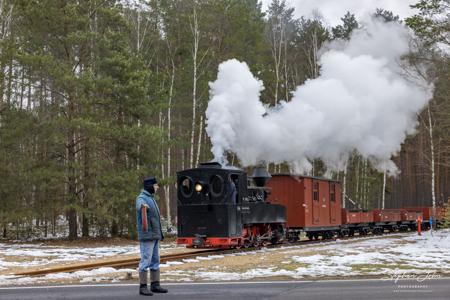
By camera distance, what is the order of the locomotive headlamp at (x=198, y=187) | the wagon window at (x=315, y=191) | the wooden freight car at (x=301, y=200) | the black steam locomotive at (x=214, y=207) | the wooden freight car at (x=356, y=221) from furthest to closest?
Answer: the wooden freight car at (x=356, y=221)
the wagon window at (x=315, y=191)
the wooden freight car at (x=301, y=200)
the locomotive headlamp at (x=198, y=187)
the black steam locomotive at (x=214, y=207)

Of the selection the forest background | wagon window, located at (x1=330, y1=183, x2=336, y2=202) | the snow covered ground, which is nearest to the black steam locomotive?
the snow covered ground

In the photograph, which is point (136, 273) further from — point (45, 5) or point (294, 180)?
point (45, 5)

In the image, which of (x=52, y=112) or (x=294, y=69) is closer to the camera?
(x=52, y=112)

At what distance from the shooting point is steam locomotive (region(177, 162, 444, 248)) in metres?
18.9

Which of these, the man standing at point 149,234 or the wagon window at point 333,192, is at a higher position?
the wagon window at point 333,192

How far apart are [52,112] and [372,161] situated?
95.6 ft

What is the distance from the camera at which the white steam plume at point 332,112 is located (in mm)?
24969

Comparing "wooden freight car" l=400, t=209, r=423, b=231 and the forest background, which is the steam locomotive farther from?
"wooden freight car" l=400, t=209, r=423, b=231

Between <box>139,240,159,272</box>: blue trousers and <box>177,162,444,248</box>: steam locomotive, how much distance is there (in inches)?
356

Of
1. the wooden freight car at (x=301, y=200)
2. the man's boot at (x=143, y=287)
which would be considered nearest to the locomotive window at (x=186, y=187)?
the wooden freight car at (x=301, y=200)

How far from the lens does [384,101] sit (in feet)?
99.4

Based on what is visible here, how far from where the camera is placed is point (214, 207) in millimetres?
18969

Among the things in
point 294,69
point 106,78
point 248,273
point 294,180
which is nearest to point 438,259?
point 248,273

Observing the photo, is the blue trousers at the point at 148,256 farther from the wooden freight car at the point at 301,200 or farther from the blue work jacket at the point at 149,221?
the wooden freight car at the point at 301,200
